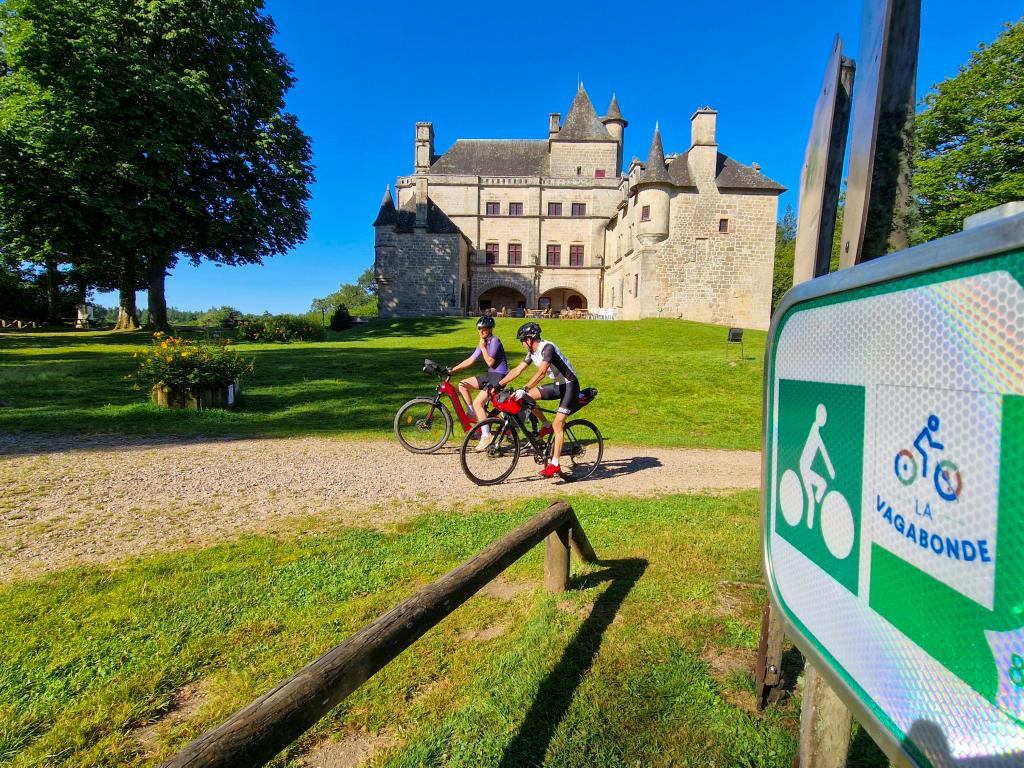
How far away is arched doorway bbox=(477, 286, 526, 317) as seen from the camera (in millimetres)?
48188

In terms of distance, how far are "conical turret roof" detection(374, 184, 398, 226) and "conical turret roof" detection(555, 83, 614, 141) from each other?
15.2m

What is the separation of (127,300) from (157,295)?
4536 millimetres

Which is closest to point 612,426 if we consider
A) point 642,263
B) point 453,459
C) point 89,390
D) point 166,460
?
point 453,459

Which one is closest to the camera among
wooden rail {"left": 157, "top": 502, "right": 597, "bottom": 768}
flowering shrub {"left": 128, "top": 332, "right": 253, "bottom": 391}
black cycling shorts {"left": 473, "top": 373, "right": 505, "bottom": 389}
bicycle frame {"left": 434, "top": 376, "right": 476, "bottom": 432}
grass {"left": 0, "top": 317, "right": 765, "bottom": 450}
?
wooden rail {"left": 157, "top": 502, "right": 597, "bottom": 768}

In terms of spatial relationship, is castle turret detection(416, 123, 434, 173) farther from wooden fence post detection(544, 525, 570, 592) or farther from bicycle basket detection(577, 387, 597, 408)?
wooden fence post detection(544, 525, 570, 592)

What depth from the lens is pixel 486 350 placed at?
730 cm

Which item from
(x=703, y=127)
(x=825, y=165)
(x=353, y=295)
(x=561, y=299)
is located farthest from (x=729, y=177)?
(x=353, y=295)

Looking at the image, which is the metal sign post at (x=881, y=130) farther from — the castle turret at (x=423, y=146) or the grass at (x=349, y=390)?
the castle turret at (x=423, y=146)

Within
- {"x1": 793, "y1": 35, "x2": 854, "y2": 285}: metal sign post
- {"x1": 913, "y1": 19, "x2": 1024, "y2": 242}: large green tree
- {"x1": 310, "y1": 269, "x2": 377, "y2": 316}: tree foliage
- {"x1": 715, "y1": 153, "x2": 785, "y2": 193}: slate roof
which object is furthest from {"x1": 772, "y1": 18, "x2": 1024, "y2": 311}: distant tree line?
{"x1": 310, "y1": 269, "x2": 377, "y2": 316}: tree foliage

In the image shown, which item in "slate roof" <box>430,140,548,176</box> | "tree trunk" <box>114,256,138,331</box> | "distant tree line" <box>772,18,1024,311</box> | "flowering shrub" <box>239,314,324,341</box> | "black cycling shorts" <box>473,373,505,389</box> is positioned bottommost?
"black cycling shorts" <box>473,373,505,389</box>

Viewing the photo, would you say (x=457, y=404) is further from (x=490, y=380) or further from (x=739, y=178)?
(x=739, y=178)

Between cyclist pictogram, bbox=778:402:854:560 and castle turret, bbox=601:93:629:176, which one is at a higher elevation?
castle turret, bbox=601:93:629:176

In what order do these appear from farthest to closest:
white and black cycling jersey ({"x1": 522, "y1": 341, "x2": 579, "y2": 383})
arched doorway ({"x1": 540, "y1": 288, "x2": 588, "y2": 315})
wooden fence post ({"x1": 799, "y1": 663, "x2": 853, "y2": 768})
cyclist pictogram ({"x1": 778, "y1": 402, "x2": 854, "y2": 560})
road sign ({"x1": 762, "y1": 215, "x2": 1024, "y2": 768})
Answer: arched doorway ({"x1": 540, "y1": 288, "x2": 588, "y2": 315})
white and black cycling jersey ({"x1": 522, "y1": 341, "x2": 579, "y2": 383})
wooden fence post ({"x1": 799, "y1": 663, "x2": 853, "y2": 768})
cyclist pictogram ({"x1": 778, "y1": 402, "x2": 854, "y2": 560})
road sign ({"x1": 762, "y1": 215, "x2": 1024, "y2": 768})

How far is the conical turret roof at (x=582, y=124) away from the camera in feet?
148
